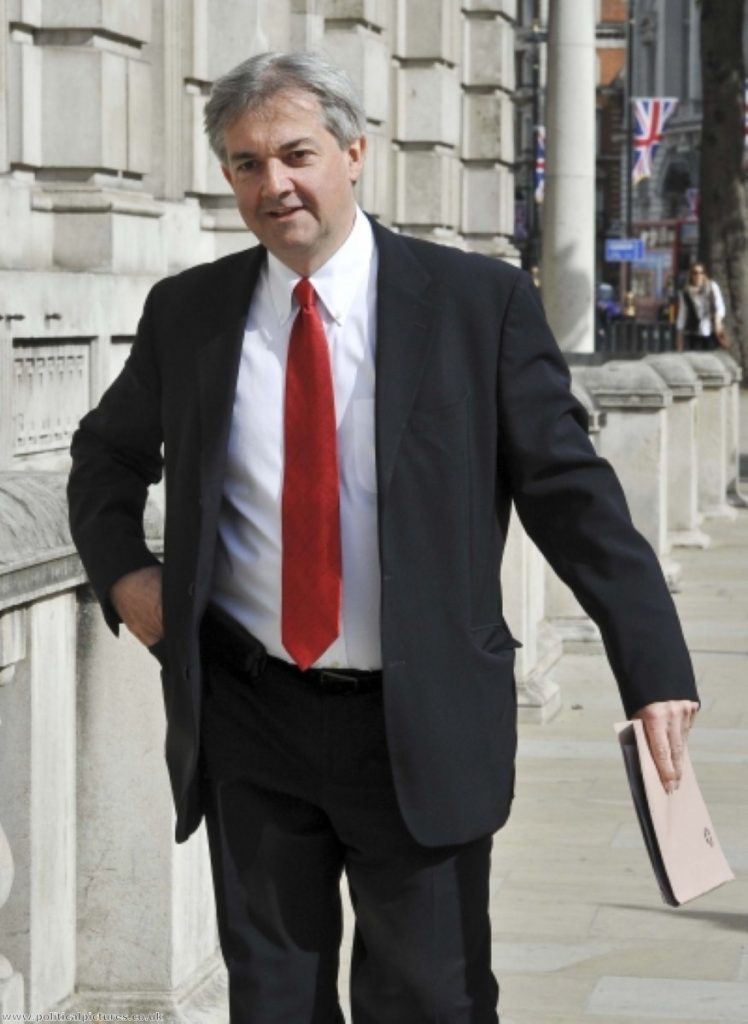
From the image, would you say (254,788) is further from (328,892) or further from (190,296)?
(190,296)

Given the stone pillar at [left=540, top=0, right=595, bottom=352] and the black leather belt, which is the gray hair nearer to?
the black leather belt

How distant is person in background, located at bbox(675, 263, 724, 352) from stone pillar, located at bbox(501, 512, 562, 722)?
67.3 ft

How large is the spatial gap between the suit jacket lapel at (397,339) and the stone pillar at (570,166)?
17.2 m

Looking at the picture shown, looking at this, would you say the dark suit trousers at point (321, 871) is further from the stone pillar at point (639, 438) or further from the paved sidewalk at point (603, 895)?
the stone pillar at point (639, 438)

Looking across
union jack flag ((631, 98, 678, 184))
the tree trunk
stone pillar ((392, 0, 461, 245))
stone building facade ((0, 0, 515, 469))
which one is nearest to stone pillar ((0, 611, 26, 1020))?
stone building facade ((0, 0, 515, 469))

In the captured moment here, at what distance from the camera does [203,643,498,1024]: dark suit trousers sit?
3.54m

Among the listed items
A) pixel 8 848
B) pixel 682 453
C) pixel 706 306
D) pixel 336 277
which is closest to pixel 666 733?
pixel 336 277

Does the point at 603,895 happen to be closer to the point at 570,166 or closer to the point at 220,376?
the point at 220,376

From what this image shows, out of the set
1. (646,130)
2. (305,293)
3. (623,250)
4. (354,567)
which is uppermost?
(646,130)

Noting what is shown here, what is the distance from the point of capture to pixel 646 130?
2347 inches

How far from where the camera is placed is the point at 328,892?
144 inches

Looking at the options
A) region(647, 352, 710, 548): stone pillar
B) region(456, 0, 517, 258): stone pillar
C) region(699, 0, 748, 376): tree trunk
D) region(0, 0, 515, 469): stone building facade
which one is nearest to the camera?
region(0, 0, 515, 469): stone building facade

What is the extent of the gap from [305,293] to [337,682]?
1.79 feet

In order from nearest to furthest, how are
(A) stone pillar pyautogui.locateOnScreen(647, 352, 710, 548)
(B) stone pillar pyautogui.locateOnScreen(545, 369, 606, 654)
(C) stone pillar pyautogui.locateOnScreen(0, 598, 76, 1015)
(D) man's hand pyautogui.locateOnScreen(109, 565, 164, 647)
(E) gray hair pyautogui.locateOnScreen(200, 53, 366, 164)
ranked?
(E) gray hair pyautogui.locateOnScreen(200, 53, 366, 164) < (D) man's hand pyautogui.locateOnScreen(109, 565, 164, 647) < (C) stone pillar pyautogui.locateOnScreen(0, 598, 76, 1015) < (B) stone pillar pyautogui.locateOnScreen(545, 369, 606, 654) < (A) stone pillar pyautogui.locateOnScreen(647, 352, 710, 548)
